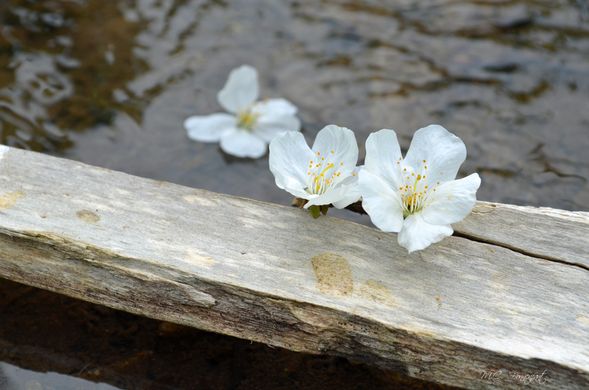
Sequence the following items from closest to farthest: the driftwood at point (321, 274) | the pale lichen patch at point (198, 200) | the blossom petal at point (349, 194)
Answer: the driftwood at point (321, 274)
the blossom petal at point (349, 194)
the pale lichen patch at point (198, 200)

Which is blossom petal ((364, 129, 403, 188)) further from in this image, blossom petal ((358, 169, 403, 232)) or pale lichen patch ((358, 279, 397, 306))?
pale lichen patch ((358, 279, 397, 306))

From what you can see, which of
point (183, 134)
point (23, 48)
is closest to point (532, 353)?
point (183, 134)

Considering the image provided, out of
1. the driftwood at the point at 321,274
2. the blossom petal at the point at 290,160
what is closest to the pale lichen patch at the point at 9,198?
the driftwood at the point at 321,274

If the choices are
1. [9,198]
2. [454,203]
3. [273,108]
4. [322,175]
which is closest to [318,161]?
[322,175]

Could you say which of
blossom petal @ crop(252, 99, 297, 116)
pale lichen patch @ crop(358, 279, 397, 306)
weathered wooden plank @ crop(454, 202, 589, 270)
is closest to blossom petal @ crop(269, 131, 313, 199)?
pale lichen patch @ crop(358, 279, 397, 306)

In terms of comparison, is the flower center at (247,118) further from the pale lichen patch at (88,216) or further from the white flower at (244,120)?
the pale lichen patch at (88,216)

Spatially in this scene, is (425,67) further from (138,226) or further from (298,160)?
(138,226)
